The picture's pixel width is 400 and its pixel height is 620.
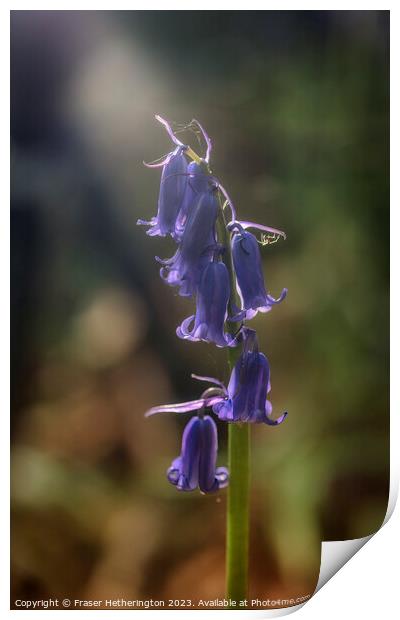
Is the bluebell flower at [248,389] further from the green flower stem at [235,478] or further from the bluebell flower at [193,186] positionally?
the bluebell flower at [193,186]

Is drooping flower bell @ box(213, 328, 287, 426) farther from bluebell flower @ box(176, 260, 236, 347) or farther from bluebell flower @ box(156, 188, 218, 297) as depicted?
bluebell flower @ box(156, 188, 218, 297)

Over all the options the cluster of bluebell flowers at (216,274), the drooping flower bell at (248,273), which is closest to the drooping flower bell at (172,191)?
the cluster of bluebell flowers at (216,274)

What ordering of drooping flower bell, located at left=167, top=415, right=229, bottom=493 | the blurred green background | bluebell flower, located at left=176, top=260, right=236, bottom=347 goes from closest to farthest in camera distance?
bluebell flower, located at left=176, top=260, right=236, bottom=347 < drooping flower bell, located at left=167, top=415, right=229, bottom=493 < the blurred green background

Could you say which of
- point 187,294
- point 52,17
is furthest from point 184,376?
point 52,17

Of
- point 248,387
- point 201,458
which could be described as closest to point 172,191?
point 248,387

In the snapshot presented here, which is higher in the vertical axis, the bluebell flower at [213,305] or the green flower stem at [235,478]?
the bluebell flower at [213,305]

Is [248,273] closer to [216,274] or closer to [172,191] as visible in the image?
[216,274]

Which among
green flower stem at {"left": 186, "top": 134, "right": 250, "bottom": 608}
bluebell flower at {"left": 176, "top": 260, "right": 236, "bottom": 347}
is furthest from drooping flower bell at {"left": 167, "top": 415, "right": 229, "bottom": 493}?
bluebell flower at {"left": 176, "top": 260, "right": 236, "bottom": 347}
